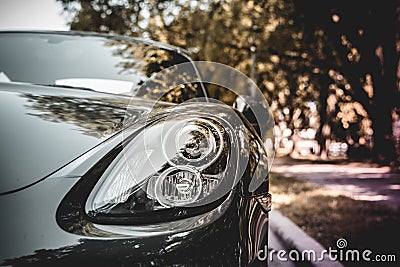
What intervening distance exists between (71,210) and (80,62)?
5.37 feet

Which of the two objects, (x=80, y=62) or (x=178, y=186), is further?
(x=80, y=62)

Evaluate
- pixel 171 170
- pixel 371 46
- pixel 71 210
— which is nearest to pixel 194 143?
pixel 171 170

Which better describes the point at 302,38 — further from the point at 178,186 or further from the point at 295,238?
the point at 178,186

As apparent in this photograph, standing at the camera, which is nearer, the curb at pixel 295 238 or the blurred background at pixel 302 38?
the curb at pixel 295 238

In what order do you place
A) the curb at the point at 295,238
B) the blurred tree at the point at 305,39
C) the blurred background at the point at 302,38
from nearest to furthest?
the curb at the point at 295,238
the blurred background at the point at 302,38
the blurred tree at the point at 305,39

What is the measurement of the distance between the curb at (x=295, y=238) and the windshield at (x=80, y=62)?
130cm

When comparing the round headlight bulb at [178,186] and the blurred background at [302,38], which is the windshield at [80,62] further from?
the blurred background at [302,38]

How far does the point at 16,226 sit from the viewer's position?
1233mm

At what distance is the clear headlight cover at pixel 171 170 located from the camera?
1374mm

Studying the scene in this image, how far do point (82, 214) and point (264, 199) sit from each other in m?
0.65

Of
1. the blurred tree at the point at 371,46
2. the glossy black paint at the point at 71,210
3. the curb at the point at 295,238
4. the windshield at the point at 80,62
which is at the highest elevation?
the blurred tree at the point at 371,46

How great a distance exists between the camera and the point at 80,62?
9.14 feet

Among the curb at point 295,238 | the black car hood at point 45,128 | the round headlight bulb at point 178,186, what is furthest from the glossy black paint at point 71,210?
the curb at point 295,238

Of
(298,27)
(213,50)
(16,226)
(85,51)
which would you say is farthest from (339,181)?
(16,226)
